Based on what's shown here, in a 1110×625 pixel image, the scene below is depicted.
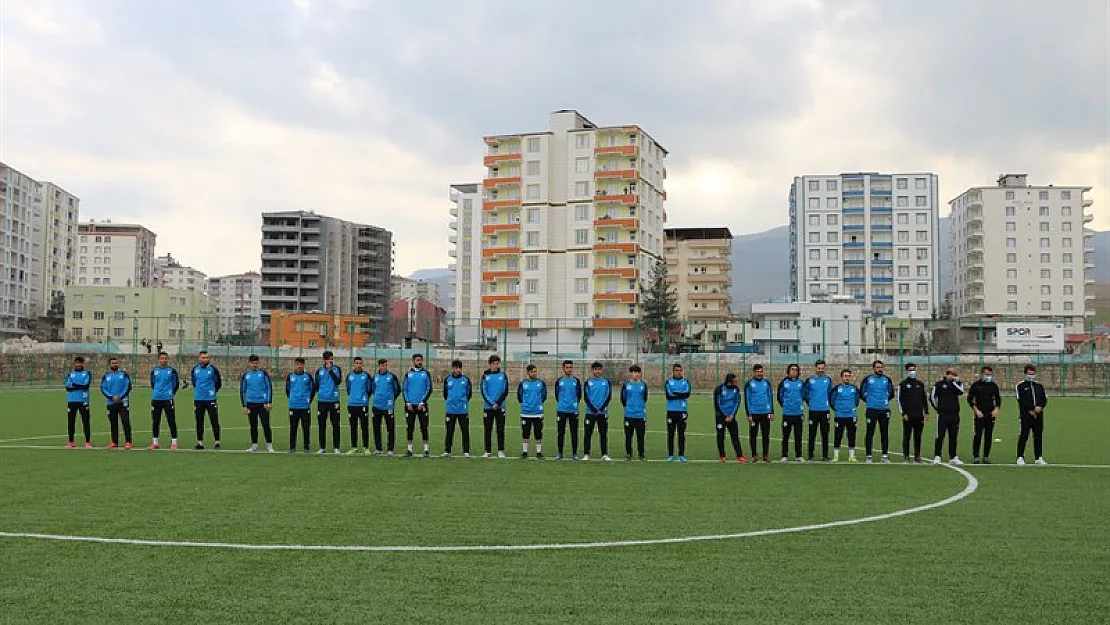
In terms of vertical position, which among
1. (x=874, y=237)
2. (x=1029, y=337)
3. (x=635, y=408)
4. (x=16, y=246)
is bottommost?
(x=635, y=408)

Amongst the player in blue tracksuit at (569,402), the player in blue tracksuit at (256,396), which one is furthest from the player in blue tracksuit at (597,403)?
the player in blue tracksuit at (256,396)

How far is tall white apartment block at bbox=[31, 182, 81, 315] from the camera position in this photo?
106 m

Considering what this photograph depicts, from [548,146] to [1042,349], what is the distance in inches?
1700

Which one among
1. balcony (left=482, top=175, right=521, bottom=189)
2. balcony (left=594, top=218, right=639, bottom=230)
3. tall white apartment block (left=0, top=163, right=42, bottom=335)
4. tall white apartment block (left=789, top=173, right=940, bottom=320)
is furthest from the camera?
tall white apartment block (left=789, top=173, right=940, bottom=320)

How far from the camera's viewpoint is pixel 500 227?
7600cm

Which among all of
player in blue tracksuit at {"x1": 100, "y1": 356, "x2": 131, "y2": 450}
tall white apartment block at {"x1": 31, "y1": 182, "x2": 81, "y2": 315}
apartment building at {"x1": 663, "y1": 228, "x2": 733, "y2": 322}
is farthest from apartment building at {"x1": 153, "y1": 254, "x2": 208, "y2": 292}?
player in blue tracksuit at {"x1": 100, "y1": 356, "x2": 131, "y2": 450}

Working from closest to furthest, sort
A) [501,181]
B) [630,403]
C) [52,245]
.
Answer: [630,403] → [501,181] → [52,245]

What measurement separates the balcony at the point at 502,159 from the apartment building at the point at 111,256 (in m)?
85.8

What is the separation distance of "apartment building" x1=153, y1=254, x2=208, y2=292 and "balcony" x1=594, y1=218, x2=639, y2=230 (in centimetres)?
12615

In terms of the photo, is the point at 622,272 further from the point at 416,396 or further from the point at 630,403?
the point at 416,396

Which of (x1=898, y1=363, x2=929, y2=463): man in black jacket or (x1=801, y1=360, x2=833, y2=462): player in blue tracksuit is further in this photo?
(x1=801, y1=360, x2=833, y2=462): player in blue tracksuit

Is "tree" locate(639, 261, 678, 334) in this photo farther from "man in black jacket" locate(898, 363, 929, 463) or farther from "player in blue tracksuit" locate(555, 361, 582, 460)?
"player in blue tracksuit" locate(555, 361, 582, 460)

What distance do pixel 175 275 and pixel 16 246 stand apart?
78535 millimetres

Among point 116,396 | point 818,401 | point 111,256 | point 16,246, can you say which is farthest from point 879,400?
point 111,256
